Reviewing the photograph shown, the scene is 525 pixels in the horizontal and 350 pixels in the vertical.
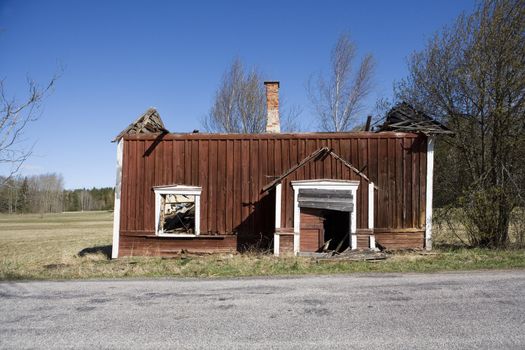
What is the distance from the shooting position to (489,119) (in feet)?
42.0

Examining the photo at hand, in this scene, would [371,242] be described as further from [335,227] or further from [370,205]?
[335,227]

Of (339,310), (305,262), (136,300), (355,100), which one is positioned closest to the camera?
(339,310)

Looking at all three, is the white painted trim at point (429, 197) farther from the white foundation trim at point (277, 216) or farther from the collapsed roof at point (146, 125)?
the collapsed roof at point (146, 125)

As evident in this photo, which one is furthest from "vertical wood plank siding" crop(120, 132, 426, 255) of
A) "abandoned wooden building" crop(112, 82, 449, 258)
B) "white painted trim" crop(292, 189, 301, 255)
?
"white painted trim" crop(292, 189, 301, 255)

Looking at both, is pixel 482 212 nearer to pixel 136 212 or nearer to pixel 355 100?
pixel 136 212

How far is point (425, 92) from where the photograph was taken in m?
14.5

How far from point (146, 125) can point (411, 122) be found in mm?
9332

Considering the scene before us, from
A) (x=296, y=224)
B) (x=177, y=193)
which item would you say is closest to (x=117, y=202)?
(x=177, y=193)

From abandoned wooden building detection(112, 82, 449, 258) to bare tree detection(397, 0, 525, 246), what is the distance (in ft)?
4.57

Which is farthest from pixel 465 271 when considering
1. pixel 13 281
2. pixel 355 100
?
pixel 355 100

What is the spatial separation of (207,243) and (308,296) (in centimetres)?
695

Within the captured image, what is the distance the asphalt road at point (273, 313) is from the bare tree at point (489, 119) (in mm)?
4927

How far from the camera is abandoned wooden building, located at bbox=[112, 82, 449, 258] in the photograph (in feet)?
39.4

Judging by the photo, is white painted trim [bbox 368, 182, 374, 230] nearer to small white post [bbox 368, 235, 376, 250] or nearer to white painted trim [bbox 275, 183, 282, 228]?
small white post [bbox 368, 235, 376, 250]
